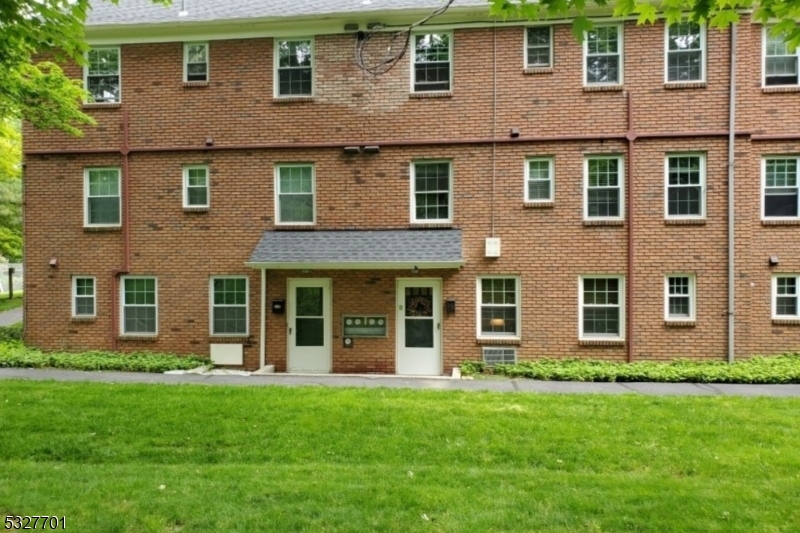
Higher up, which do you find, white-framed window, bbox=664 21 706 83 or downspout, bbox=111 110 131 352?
white-framed window, bbox=664 21 706 83

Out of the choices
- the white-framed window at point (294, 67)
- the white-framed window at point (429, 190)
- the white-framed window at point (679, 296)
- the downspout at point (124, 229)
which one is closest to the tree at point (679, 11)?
the white-framed window at point (429, 190)

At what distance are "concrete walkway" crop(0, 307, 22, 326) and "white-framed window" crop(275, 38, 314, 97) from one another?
53.7 ft

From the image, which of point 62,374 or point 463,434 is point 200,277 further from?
point 463,434

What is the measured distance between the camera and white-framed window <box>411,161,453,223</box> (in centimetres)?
1106

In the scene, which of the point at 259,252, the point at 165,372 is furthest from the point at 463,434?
the point at 165,372

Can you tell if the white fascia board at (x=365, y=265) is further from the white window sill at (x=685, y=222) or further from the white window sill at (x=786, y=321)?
the white window sill at (x=786, y=321)

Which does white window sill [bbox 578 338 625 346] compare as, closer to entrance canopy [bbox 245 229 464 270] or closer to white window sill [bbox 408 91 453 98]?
entrance canopy [bbox 245 229 464 270]

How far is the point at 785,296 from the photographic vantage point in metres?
10.4

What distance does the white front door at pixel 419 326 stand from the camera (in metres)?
10.9

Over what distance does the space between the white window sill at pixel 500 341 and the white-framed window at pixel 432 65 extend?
585 centimetres

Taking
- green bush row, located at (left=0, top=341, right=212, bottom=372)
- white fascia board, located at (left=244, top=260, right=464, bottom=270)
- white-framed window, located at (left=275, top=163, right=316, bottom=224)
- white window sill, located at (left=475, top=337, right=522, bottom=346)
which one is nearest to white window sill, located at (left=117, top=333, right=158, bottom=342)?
green bush row, located at (left=0, top=341, right=212, bottom=372)

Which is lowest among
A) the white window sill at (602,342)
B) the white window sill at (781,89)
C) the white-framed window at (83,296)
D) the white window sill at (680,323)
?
the white window sill at (602,342)

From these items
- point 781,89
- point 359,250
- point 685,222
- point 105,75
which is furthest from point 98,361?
point 781,89

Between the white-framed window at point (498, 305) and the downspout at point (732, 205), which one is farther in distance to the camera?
the white-framed window at point (498, 305)
